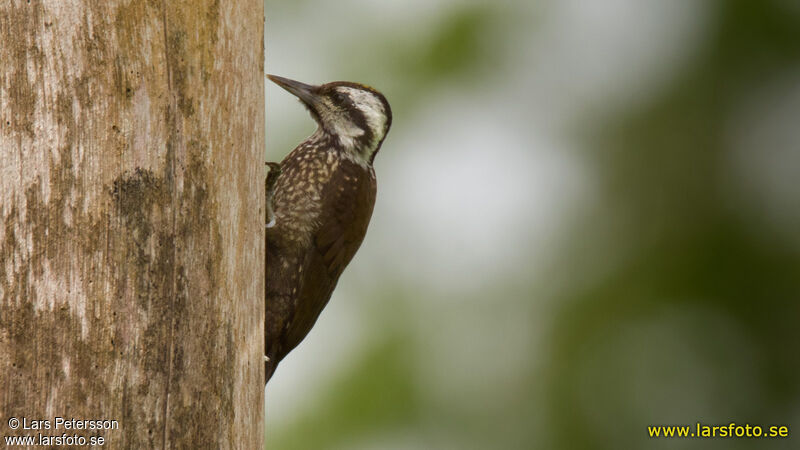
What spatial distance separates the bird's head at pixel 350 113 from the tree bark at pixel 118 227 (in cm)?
138

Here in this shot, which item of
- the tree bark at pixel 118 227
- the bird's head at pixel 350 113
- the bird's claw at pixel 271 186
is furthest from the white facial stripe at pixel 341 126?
the tree bark at pixel 118 227

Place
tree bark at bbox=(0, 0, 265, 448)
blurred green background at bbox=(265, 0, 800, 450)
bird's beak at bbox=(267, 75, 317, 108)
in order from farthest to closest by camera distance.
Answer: blurred green background at bbox=(265, 0, 800, 450)
bird's beak at bbox=(267, 75, 317, 108)
tree bark at bbox=(0, 0, 265, 448)

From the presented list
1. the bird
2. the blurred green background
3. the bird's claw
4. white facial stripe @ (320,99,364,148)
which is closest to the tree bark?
the bird

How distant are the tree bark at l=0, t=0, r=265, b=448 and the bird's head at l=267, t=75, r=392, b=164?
4.54 feet

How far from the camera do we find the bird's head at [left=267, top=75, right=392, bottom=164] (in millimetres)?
3781

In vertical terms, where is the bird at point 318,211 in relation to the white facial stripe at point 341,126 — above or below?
below

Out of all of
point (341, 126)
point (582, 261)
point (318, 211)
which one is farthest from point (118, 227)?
point (582, 261)

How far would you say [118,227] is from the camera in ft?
7.22

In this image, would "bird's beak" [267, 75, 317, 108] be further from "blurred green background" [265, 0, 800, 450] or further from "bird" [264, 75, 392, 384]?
"blurred green background" [265, 0, 800, 450]

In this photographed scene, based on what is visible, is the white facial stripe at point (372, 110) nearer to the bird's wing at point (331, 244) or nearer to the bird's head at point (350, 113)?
the bird's head at point (350, 113)

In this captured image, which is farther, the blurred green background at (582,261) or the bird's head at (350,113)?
the blurred green background at (582,261)

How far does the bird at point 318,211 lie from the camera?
3.40 metres

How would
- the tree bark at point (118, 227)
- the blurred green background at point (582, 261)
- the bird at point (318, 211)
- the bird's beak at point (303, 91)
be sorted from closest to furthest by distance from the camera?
the tree bark at point (118, 227) < the bird at point (318, 211) < the bird's beak at point (303, 91) < the blurred green background at point (582, 261)

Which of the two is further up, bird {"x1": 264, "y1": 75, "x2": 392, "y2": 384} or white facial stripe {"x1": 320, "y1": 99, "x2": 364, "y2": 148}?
white facial stripe {"x1": 320, "y1": 99, "x2": 364, "y2": 148}
